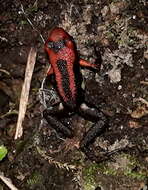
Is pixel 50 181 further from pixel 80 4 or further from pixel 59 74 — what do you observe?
pixel 80 4

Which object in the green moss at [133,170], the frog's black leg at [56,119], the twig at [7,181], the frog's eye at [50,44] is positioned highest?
the frog's eye at [50,44]

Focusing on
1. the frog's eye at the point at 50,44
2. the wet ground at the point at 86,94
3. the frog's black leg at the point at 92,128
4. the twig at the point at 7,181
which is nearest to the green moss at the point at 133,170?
the wet ground at the point at 86,94

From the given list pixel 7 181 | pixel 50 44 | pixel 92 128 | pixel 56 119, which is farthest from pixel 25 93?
pixel 7 181

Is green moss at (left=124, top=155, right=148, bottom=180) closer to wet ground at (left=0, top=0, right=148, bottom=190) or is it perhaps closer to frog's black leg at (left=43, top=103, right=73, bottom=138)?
wet ground at (left=0, top=0, right=148, bottom=190)

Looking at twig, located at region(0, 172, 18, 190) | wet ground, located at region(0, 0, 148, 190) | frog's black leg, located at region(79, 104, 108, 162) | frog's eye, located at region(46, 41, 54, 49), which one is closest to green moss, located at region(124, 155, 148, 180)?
wet ground, located at region(0, 0, 148, 190)

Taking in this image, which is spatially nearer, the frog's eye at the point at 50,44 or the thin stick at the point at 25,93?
the frog's eye at the point at 50,44

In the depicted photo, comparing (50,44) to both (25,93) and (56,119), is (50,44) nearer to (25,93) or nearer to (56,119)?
(25,93)

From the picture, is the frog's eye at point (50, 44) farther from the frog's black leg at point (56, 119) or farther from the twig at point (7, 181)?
the twig at point (7, 181)

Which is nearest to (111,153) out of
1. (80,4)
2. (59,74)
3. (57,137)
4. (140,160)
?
(140,160)
